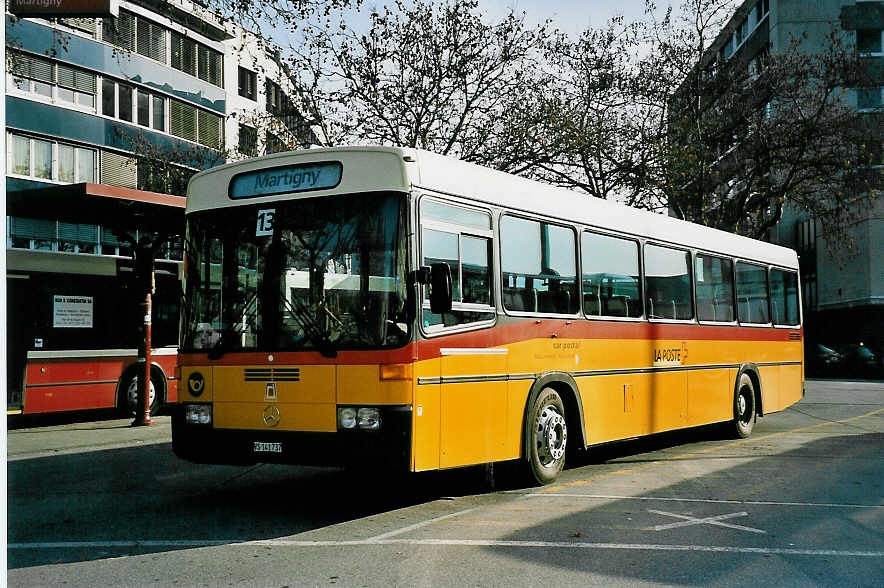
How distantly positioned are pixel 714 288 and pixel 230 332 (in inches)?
321

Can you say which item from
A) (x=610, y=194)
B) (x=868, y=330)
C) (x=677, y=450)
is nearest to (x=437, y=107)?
(x=610, y=194)

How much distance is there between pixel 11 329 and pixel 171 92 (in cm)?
2698

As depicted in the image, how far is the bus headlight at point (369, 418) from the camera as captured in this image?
8.02 metres

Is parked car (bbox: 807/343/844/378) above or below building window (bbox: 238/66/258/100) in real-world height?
below

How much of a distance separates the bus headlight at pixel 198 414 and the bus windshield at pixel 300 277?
0.50 metres

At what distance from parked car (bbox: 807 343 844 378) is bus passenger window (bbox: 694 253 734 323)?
3069cm

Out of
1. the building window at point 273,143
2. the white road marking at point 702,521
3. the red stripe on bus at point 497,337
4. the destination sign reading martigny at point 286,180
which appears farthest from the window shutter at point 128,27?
the white road marking at point 702,521

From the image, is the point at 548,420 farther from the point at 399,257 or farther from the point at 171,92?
the point at 171,92

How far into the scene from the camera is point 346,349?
321 inches

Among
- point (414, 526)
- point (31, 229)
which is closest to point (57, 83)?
point (31, 229)

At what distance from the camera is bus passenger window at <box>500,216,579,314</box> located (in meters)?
9.73

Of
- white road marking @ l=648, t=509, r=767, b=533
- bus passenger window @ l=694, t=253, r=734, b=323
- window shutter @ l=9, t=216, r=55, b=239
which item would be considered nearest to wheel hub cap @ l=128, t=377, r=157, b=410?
bus passenger window @ l=694, t=253, r=734, b=323

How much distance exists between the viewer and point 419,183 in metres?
8.42

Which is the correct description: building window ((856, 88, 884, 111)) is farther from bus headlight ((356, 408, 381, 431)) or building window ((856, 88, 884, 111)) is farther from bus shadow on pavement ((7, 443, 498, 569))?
bus headlight ((356, 408, 381, 431))
